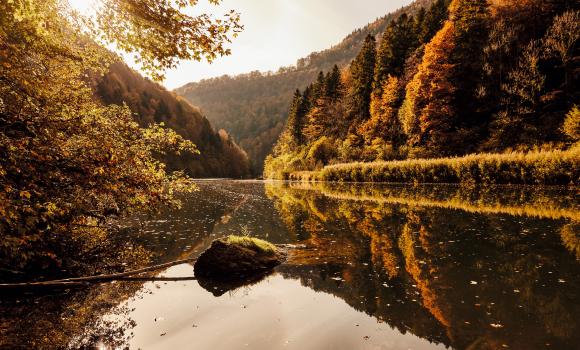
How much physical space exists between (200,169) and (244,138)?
223 ft

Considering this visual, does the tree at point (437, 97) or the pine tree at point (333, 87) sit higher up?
the pine tree at point (333, 87)

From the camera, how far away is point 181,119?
138m

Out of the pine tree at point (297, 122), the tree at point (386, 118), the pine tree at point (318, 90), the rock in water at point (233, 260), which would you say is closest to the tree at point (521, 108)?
the tree at point (386, 118)

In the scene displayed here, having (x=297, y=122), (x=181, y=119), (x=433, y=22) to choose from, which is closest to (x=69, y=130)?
(x=433, y=22)

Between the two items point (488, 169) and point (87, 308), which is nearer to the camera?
point (87, 308)

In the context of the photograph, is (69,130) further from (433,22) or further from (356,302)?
(433,22)

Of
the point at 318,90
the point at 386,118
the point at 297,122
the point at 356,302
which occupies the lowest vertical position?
the point at 356,302

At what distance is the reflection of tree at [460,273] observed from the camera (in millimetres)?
4320

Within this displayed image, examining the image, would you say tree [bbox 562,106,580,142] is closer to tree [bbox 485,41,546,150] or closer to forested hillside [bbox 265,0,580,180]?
forested hillside [bbox 265,0,580,180]

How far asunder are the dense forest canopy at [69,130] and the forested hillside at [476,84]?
2467 centimetres

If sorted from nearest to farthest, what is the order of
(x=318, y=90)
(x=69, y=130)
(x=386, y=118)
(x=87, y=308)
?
(x=87, y=308), (x=69, y=130), (x=386, y=118), (x=318, y=90)

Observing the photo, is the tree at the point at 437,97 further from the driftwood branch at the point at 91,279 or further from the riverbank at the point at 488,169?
the driftwood branch at the point at 91,279

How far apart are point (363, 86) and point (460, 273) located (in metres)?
53.5

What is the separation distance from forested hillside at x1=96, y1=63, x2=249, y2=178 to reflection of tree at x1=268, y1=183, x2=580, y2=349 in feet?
359
